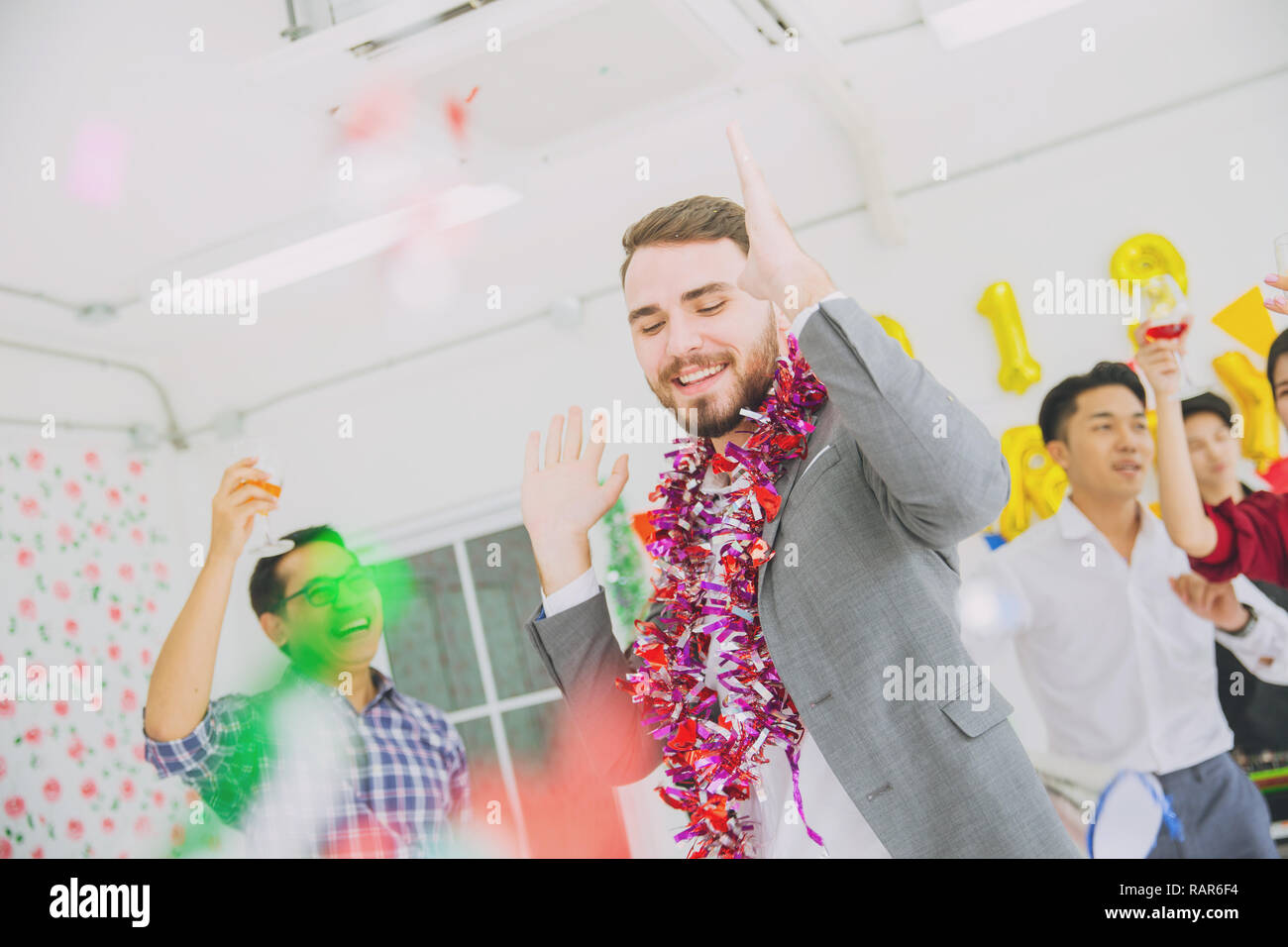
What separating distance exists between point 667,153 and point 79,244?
1.69 metres

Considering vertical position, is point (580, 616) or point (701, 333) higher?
point (701, 333)

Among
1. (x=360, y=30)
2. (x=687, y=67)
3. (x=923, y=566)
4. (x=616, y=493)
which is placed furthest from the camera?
(x=687, y=67)

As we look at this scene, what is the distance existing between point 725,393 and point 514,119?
100 cm

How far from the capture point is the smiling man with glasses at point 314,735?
2.59 m

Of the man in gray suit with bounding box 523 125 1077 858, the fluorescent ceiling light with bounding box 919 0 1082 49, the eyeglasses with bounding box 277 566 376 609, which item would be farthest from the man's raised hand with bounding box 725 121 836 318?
the eyeglasses with bounding box 277 566 376 609

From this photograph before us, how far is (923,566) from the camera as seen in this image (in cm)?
131

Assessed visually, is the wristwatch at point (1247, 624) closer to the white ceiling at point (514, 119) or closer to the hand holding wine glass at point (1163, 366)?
the hand holding wine glass at point (1163, 366)

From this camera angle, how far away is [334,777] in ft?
9.65

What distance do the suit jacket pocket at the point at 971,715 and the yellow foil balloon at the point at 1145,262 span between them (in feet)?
5.35

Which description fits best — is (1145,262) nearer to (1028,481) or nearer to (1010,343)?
(1010,343)

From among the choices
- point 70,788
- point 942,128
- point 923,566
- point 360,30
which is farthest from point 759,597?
point 70,788

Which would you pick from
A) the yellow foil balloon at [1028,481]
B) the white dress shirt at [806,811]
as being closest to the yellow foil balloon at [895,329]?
the yellow foil balloon at [1028,481]

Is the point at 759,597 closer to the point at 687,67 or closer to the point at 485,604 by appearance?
the point at 687,67

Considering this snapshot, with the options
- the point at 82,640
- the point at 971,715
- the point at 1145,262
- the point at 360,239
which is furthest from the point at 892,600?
the point at 82,640
